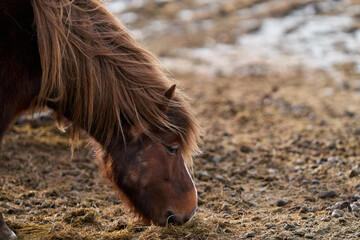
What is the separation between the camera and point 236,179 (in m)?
5.27

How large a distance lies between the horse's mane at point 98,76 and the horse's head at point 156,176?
80 millimetres

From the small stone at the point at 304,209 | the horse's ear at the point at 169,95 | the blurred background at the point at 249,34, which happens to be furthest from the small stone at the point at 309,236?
the blurred background at the point at 249,34

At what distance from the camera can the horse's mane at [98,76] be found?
10.8 feet

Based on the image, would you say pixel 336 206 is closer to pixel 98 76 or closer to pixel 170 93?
pixel 170 93

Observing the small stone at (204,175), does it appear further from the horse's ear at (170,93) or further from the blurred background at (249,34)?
the blurred background at (249,34)

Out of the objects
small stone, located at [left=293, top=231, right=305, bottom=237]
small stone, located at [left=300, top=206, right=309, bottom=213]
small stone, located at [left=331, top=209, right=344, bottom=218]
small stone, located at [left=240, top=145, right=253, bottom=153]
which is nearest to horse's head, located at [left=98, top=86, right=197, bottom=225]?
small stone, located at [left=293, top=231, right=305, bottom=237]

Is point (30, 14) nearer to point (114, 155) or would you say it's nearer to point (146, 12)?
point (114, 155)

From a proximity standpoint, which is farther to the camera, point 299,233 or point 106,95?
point 299,233

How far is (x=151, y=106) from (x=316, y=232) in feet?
5.39

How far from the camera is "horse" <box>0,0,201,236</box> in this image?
3.27m

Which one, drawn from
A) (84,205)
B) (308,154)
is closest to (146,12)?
(308,154)

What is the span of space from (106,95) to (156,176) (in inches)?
27.8

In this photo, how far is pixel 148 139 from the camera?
353 centimetres

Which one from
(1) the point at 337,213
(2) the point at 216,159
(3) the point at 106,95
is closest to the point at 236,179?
(2) the point at 216,159
